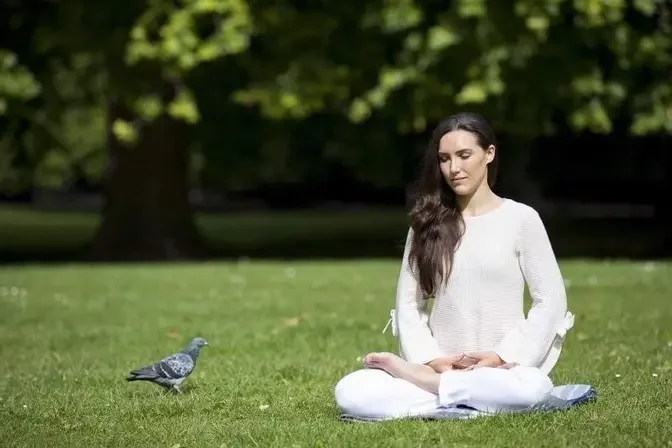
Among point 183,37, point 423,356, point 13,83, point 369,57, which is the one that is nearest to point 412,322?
point 423,356

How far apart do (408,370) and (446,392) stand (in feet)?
0.76

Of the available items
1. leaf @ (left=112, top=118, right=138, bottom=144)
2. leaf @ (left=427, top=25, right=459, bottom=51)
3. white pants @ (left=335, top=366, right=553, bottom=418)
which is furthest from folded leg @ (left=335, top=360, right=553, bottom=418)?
leaf @ (left=112, top=118, right=138, bottom=144)

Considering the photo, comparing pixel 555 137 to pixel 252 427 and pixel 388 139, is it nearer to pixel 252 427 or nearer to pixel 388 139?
pixel 388 139

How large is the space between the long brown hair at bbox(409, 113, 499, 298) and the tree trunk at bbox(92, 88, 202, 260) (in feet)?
60.0

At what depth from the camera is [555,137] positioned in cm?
3994

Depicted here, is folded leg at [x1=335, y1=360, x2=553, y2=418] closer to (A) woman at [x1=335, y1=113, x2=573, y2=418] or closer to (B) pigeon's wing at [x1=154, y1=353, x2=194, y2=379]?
(A) woman at [x1=335, y1=113, x2=573, y2=418]

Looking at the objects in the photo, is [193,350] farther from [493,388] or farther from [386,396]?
[493,388]

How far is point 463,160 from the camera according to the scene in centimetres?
672

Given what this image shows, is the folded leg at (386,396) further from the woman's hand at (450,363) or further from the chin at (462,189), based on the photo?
the chin at (462,189)

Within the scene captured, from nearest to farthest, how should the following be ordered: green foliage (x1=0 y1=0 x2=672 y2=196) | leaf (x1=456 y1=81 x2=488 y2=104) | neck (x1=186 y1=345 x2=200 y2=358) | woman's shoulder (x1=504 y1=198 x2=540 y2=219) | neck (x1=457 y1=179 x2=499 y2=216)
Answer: woman's shoulder (x1=504 y1=198 x2=540 y2=219)
neck (x1=457 y1=179 x2=499 y2=216)
neck (x1=186 y1=345 x2=200 y2=358)
leaf (x1=456 y1=81 x2=488 y2=104)
green foliage (x1=0 y1=0 x2=672 y2=196)

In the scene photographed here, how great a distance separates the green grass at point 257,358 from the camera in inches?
256

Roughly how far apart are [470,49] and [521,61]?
3.12ft

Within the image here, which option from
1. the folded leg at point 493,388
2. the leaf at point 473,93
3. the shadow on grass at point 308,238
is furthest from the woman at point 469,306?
the shadow on grass at point 308,238

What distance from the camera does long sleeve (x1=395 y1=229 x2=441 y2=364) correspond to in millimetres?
6648
